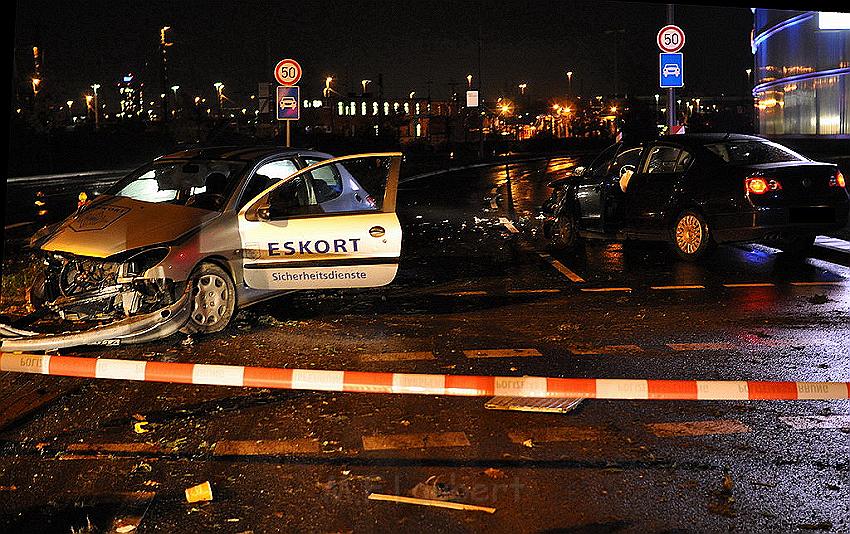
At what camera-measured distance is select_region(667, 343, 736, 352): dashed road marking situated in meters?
8.65

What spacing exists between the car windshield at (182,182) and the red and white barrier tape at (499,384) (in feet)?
15.9

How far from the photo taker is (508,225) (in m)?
21.0

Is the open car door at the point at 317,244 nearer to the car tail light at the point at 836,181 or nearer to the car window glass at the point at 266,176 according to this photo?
the car window glass at the point at 266,176

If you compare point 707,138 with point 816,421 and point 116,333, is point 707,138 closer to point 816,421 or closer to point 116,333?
point 816,421

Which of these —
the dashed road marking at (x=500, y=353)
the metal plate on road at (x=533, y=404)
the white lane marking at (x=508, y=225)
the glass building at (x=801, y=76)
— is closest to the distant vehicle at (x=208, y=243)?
the dashed road marking at (x=500, y=353)

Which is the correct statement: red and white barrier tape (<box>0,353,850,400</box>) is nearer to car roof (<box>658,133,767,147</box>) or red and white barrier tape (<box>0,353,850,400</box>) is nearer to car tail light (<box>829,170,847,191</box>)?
car tail light (<box>829,170,847,191</box>)

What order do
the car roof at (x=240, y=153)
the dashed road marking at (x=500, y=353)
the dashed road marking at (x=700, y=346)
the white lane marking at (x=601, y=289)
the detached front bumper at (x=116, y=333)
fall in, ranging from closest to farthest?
the detached front bumper at (x=116, y=333) < the dashed road marking at (x=500, y=353) < the dashed road marking at (x=700, y=346) < the car roof at (x=240, y=153) < the white lane marking at (x=601, y=289)

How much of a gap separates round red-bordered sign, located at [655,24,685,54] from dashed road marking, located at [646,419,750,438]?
767 inches

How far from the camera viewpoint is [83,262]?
926 centimetres

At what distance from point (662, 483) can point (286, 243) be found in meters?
5.39

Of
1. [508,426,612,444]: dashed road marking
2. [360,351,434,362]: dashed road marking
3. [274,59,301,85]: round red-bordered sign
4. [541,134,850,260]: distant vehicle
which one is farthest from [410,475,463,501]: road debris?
[274,59,301,85]: round red-bordered sign

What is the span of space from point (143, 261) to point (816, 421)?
570 centimetres

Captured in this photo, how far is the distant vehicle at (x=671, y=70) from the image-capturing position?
24734mm

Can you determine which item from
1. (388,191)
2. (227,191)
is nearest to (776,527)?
(388,191)
